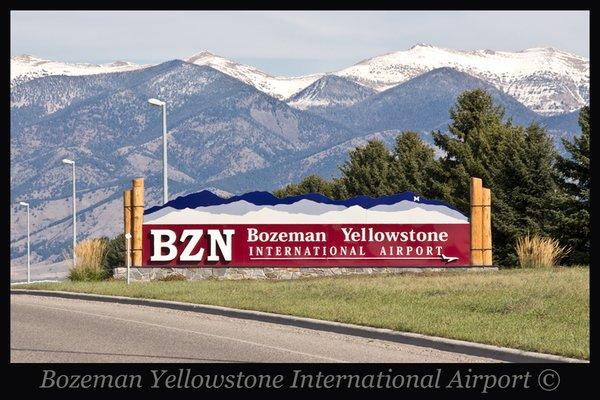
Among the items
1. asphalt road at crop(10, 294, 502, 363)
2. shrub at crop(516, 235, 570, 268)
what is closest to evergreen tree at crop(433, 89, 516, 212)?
shrub at crop(516, 235, 570, 268)

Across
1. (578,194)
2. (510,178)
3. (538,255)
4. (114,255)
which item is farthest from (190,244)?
(114,255)

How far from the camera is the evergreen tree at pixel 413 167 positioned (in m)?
66.6

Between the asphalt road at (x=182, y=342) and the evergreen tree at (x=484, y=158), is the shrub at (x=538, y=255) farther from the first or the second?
the asphalt road at (x=182, y=342)

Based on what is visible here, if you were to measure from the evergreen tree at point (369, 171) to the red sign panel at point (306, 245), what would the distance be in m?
35.7

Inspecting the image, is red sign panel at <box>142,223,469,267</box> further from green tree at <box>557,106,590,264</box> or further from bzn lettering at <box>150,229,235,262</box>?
green tree at <box>557,106,590,264</box>

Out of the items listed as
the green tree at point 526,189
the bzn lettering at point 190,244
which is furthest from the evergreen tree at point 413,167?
the bzn lettering at point 190,244

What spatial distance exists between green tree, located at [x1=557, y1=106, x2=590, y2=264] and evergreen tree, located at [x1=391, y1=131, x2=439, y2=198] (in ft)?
55.7

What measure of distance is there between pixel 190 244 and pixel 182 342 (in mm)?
21905

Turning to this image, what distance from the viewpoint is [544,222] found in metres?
48.9

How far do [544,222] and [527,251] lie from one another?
30.5 ft

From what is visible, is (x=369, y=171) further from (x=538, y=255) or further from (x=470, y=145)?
(x=538, y=255)

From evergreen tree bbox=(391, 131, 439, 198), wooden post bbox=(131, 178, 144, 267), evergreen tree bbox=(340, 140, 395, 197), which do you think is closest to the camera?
wooden post bbox=(131, 178, 144, 267)

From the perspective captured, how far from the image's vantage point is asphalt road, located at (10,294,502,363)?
54.8 feet
